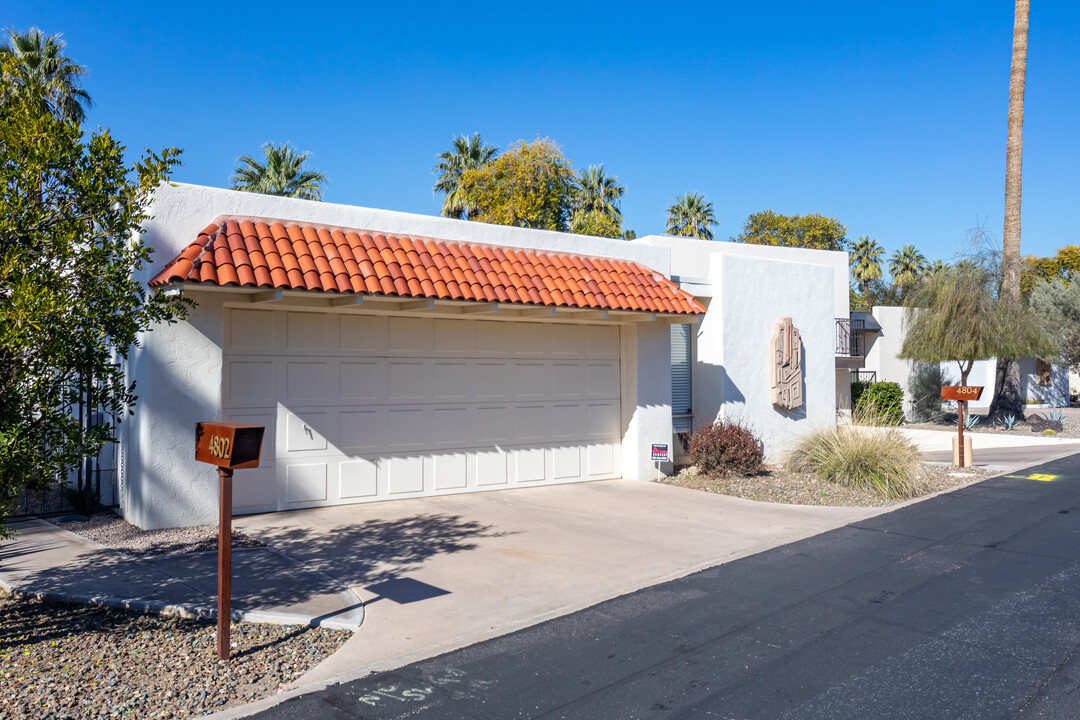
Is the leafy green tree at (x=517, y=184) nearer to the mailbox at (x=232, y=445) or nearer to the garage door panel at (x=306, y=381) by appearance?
the garage door panel at (x=306, y=381)

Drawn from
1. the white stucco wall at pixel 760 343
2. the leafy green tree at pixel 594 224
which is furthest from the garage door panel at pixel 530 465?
the leafy green tree at pixel 594 224

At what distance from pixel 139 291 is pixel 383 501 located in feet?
19.9

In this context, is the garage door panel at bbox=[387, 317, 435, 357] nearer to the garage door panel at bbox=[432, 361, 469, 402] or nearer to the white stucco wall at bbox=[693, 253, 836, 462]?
the garage door panel at bbox=[432, 361, 469, 402]

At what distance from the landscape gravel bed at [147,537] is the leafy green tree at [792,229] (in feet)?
146

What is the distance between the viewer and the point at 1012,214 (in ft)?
78.9

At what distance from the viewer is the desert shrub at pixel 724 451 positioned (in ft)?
43.2

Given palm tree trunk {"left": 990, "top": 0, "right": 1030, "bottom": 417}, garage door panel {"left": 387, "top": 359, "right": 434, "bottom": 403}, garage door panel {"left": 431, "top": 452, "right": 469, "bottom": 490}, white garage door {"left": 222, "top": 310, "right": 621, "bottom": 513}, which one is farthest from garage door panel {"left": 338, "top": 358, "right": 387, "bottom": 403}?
palm tree trunk {"left": 990, "top": 0, "right": 1030, "bottom": 417}

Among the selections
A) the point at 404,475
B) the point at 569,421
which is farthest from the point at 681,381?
the point at 404,475

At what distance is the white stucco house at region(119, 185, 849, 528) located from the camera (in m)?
9.02

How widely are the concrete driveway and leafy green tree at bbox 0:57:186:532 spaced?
2.24m

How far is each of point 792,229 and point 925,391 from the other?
2296 cm

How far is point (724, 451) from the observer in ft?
43.3

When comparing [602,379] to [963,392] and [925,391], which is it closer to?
[963,392]

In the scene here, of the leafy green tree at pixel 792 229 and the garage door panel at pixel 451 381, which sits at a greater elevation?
the leafy green tree at pixel 792 229
